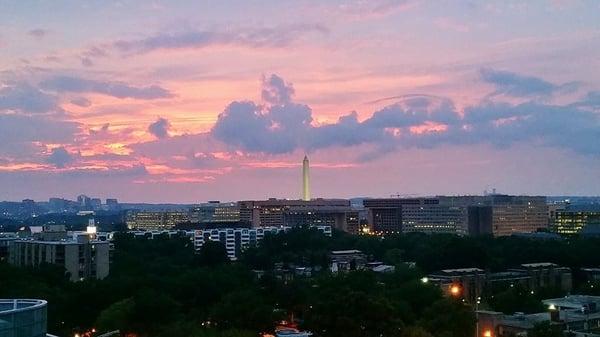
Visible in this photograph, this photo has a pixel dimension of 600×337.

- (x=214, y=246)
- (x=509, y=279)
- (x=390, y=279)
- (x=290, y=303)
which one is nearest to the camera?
(x=290, y=303)

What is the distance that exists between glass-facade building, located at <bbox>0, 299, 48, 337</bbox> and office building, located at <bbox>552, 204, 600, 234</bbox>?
99.6 meters

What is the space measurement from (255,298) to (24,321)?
60.1 feet

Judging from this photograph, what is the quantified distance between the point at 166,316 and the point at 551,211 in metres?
109

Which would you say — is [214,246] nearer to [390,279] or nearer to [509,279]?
[390,279]

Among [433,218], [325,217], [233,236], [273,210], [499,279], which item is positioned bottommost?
[499,279]

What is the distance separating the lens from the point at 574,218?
361ft

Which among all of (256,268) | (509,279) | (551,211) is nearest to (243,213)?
(551,211)

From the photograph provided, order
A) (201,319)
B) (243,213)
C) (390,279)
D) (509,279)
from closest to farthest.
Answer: (201,319)
(390,279)
(509,279)
(243,213)

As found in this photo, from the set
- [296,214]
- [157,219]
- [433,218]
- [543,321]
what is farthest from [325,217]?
[543,321]

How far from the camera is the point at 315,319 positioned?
27.8 m

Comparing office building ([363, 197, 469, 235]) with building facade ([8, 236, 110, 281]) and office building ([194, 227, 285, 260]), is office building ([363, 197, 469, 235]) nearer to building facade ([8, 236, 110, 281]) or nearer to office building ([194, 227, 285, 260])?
office building ([194, 227, 285, 260])

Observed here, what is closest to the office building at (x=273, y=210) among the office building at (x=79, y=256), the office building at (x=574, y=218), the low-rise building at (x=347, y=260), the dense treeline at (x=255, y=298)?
the office building at (x=574, y=218)

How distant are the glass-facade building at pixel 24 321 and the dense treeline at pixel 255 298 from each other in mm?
11290

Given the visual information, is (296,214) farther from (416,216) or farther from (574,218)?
(574,218)
